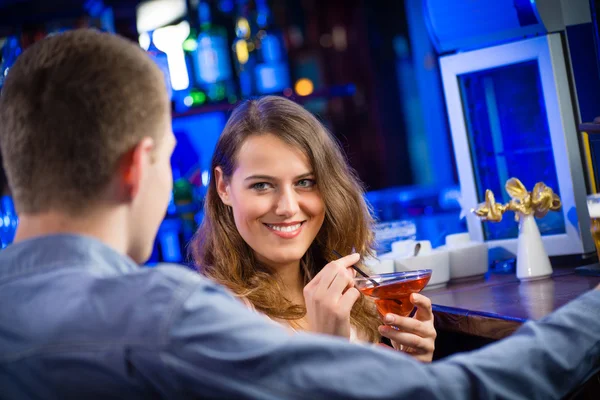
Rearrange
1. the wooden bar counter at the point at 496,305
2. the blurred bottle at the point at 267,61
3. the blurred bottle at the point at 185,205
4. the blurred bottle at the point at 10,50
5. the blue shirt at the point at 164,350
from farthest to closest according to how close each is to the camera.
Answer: the blurred bottle at the point at 267,61 → the blurred bottle at the point at 185,205 → the blurred bottle at the point at 10,50 → the wooden bar counter at the point at 496,305 → the blue shirt at the point at 164,350

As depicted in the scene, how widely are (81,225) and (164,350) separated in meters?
0.26

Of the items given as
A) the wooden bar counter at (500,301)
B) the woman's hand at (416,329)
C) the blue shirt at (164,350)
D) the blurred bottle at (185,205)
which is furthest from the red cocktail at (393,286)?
the blurred bottle at (185,205)

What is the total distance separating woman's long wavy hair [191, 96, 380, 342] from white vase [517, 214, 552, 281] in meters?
0.47

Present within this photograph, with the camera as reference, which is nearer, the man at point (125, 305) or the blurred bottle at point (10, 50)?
the man at point (125, 305)

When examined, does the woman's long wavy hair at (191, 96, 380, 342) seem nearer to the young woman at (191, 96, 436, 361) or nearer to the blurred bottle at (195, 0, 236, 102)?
the young woman at (191, 96, 436, 361)

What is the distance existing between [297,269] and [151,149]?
1.25 meters

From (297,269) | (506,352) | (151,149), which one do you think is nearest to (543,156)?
(297,269)

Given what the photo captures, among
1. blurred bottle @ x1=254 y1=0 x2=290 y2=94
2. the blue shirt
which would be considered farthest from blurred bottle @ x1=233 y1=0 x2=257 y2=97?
the blue shirt

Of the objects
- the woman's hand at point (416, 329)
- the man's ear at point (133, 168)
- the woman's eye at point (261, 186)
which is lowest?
the woman's hand at point (416, 329)

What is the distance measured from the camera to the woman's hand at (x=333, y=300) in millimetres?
1812

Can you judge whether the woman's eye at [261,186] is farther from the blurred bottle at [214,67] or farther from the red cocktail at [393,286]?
the blurred bottle at [214,67]

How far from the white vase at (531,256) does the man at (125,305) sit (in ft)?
3.30

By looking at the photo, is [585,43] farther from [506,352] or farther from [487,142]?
[506,352]

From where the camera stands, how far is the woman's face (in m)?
2.15
